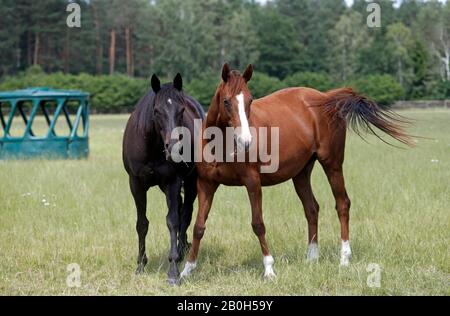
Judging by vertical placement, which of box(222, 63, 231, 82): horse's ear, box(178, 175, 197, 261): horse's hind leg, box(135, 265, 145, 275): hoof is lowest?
box(135, 265, 145, 275): hoof

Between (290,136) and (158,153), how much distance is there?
1.43 meters

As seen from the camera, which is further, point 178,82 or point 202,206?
point 202,206

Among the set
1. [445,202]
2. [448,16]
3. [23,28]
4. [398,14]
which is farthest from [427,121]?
[398,14]

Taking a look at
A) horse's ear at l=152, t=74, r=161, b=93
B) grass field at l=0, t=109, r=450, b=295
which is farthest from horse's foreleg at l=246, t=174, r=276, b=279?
horse's ear at l=152, t=74, r=161, b=93

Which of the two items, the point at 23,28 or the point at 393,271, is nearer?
the point at 393,271

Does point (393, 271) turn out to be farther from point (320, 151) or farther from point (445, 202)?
point (445, 202)

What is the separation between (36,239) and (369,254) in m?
4.07

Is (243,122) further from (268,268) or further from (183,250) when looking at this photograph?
(183,250)

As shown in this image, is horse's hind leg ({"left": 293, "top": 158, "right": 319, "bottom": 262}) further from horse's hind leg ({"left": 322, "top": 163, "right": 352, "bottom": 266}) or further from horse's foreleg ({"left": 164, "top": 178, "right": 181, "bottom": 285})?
horse's foreleg ({"left": 164, "top": 178, "right": 181, "bottom": 285})

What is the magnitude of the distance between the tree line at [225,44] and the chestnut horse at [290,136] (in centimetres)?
4843

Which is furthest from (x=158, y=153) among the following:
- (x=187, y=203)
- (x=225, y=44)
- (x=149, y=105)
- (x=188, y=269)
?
(x=225, y=44)

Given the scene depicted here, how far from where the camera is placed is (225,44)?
66875mm

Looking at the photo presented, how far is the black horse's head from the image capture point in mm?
5254

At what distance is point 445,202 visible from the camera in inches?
353
